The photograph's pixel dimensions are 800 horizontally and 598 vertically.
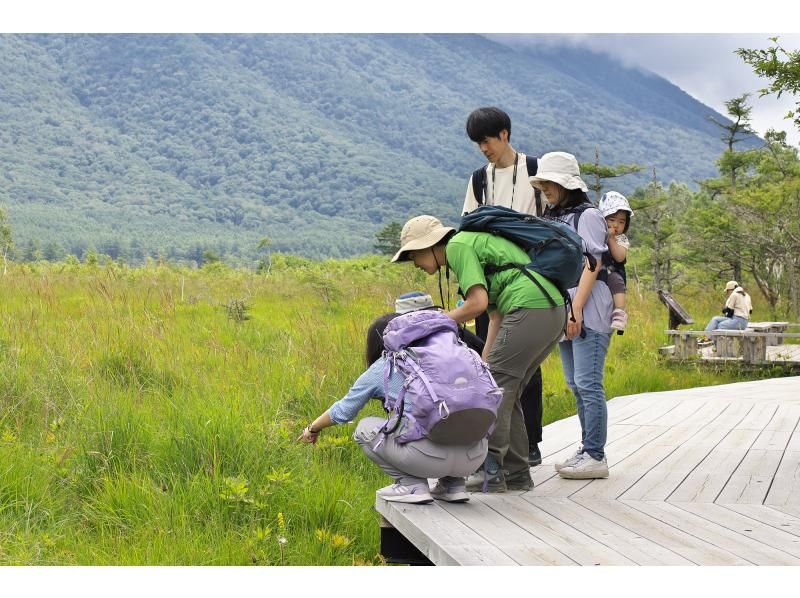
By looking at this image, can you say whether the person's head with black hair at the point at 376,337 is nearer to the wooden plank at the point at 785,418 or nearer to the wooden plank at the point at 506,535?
the wooden plank at the point at 506,535

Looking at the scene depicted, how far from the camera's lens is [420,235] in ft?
12.9

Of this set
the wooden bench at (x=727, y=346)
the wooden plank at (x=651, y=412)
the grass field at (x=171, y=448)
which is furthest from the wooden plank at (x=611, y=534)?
the wooden bench at (x=727, y=346)

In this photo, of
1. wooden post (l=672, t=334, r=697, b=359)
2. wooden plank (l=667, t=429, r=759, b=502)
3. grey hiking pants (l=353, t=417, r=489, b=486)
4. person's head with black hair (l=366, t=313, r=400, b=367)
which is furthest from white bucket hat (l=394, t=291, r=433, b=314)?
wooden post (l=672, t=334, r=697, b=359)

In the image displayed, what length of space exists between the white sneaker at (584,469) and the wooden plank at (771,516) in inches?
26.2

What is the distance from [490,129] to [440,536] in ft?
6.68

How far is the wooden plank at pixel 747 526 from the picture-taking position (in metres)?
3.58

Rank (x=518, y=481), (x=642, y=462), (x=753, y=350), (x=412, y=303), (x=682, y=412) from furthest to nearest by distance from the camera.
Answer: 1. (x=753, y=350)
2. (x=682, y=412)
3. (x=642, y=462)
4. (x=518, y=481)
5. (x=412, y=303)

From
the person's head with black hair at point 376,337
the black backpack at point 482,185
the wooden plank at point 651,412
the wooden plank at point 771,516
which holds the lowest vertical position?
the wooden plank at point 651,412

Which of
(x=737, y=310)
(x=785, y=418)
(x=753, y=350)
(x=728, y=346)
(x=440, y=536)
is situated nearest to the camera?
(x=440, y=536)

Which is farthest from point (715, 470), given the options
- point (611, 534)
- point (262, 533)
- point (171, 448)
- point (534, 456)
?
point (171, 448)

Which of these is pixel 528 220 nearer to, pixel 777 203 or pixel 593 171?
pixel 777 203

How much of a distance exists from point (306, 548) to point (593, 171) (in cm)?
3191

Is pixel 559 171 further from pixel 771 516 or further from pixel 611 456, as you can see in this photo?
pixel 611 456

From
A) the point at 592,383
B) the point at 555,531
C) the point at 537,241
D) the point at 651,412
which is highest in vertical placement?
the point at 537,241
